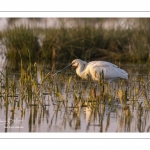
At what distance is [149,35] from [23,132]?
36.3 feet

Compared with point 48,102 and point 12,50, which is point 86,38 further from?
point 48,102

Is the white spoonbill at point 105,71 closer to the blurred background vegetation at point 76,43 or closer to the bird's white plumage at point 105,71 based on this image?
the bird's white plumage at point 105,71

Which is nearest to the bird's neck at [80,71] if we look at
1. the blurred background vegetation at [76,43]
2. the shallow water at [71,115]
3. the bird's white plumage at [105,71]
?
the bird's white plumage at [105,71]

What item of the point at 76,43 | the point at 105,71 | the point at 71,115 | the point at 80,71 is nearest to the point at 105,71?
the point at 105,71

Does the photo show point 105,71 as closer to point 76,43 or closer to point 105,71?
point 105,71

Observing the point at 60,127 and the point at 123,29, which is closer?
the point at 60,127

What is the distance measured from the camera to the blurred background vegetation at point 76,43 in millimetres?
16938

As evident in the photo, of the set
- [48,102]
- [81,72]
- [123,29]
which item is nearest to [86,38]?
[123,29]

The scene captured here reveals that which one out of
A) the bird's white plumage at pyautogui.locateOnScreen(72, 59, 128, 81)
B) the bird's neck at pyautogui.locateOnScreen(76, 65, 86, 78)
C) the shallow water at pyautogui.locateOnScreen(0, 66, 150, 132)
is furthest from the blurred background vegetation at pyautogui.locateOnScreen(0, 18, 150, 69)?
the shallow water at pyautogui.locateOnScreen(0, 66, 150, 132)

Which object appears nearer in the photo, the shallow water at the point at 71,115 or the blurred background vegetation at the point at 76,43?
the shallow water at the point at 71,115

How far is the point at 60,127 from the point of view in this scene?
710 cm

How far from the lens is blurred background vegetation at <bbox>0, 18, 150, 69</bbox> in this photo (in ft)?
55.6

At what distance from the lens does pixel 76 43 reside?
1728 cm

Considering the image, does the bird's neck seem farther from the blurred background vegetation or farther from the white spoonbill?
the blurred background vegetation
